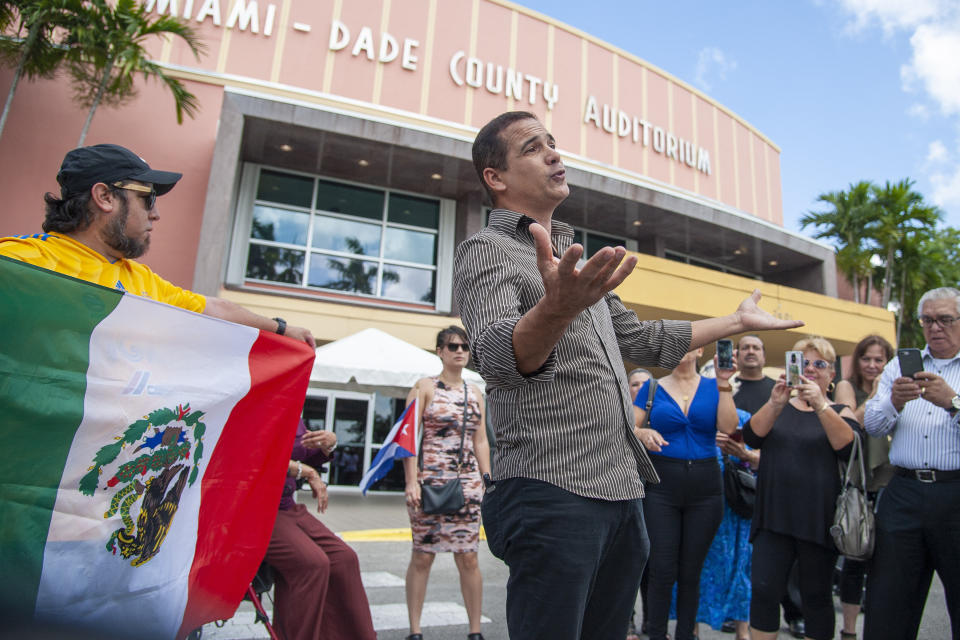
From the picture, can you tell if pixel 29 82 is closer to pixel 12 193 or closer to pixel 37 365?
pixel 12 193

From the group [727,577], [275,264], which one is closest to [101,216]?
[727,577]

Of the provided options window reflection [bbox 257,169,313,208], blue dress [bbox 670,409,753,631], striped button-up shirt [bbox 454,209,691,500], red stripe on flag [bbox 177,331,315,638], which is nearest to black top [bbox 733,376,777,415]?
blue dress [bbox 670,409,753,631]

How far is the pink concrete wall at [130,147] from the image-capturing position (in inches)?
475

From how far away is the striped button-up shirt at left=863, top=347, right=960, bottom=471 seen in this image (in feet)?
10.5

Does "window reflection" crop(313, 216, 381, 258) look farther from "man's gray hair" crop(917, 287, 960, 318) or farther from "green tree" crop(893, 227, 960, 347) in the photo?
"green tree" crop(893, 227, 960, 347)

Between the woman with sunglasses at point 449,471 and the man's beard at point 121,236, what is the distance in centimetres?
211

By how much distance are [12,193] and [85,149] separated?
41.5 feet

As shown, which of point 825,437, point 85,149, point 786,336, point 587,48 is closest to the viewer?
point 85,149

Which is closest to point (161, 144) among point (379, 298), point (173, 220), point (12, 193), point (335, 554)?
point (173, 220)

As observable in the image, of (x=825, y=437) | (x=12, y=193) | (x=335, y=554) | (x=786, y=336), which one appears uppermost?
(x=12, y=193)

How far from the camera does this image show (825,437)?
373cm

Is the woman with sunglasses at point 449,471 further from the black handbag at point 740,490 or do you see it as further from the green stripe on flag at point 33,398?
the green stripe on flag at point 33,398

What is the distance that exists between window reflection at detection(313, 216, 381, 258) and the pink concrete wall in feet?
9.28

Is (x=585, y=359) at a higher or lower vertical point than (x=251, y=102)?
lower
